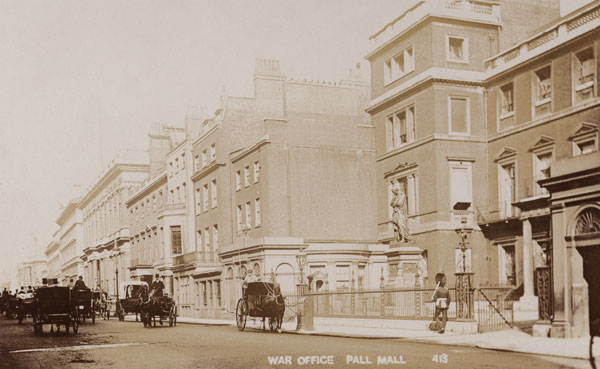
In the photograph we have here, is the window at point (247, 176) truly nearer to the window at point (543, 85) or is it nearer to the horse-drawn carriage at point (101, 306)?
the horse-drawn carriage at point (101, 306)

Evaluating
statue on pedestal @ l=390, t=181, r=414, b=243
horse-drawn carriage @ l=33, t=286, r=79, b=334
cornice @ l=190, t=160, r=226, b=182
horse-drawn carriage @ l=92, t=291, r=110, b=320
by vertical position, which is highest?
cornice @ l=190, t=160, r=226, b=182

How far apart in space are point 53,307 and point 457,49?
23391mm

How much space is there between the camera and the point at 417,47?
3666cm

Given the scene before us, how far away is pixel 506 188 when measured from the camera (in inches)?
1345

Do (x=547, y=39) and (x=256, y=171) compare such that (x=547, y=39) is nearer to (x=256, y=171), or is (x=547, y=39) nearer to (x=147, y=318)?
(x=256, y=171)

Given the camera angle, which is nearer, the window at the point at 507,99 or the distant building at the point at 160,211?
the window at the point at 507,99

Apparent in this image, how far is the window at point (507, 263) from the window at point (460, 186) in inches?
115

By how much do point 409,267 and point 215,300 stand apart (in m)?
21.2

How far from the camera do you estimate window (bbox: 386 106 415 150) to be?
123ft

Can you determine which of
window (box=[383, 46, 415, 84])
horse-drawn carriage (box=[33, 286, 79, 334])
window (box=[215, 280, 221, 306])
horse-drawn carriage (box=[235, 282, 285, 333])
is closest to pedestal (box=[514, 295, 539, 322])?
horse-drawn carriage (box=[235, 282, 285, 333])

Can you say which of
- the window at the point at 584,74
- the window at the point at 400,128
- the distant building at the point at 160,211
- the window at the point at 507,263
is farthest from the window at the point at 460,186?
the distant building at the point at 160,211

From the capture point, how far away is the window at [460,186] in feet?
115

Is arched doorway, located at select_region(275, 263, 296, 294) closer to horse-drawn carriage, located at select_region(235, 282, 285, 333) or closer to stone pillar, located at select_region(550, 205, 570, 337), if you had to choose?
horse-drawn carriage, located at select_region(235, 282, 285, 333)

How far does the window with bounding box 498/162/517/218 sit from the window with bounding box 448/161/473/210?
60.7 inches
